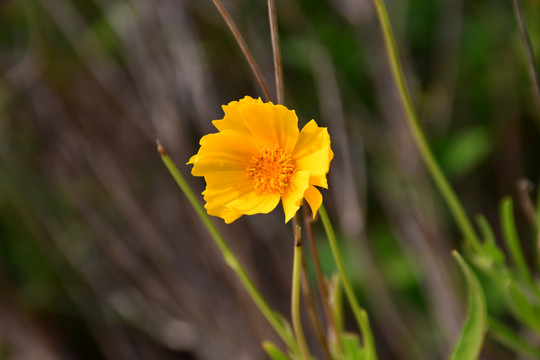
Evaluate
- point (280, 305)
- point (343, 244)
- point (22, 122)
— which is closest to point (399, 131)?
point (343, 244)

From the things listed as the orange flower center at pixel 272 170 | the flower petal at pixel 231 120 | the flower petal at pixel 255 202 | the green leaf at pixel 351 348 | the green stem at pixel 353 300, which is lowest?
the green leaf at pixel 351 348

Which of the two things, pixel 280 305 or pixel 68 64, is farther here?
pixel 68 64

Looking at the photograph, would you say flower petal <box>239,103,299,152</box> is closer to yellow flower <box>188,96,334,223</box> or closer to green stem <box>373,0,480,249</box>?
yellow flower <box>188,96,334,223</box>

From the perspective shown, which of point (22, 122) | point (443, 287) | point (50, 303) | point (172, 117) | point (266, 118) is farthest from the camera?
point (50, 303)

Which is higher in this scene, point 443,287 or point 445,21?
point 445,21

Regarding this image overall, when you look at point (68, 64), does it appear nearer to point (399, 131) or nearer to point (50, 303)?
point (50, 303)

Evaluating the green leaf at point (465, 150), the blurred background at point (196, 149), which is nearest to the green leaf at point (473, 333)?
the blurred background at point (196, 149)

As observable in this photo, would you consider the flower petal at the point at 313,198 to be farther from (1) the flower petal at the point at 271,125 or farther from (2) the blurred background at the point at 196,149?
(2) the blurred background at the point at 196,149

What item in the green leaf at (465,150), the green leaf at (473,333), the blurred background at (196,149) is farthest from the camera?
the green leaf at (465,150)
